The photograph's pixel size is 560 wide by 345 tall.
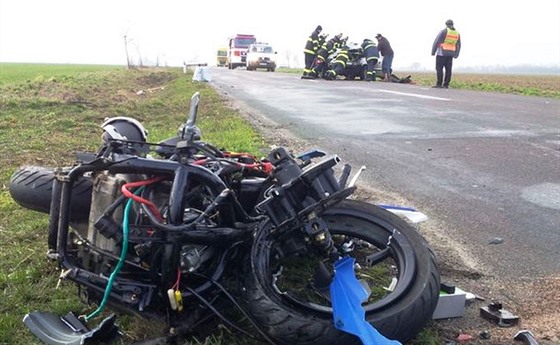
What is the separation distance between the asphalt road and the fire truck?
33050mm

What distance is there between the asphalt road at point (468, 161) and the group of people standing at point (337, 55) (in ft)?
34.6

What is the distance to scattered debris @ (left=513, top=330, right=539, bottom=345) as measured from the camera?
2.51 meters

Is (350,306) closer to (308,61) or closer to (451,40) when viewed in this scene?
(451,40)

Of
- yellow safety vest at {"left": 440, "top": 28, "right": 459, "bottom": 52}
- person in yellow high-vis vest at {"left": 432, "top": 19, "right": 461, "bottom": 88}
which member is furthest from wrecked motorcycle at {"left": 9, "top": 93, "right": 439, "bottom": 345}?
yellow safety vest at {"left": 440, "top": 28, "right": 459, "bottom": 52}

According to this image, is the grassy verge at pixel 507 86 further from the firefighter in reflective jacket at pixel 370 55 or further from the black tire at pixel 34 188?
the black tire at pixel 34 188

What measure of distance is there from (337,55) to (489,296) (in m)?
20.0

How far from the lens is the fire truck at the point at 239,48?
→ 4397 cm

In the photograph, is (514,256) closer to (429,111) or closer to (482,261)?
(482,261)

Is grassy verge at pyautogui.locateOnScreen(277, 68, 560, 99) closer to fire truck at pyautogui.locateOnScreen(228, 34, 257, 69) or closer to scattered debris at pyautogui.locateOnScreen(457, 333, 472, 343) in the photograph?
scattered debris at pyautogui.locateOnScreen(457, 333, 472, 343)

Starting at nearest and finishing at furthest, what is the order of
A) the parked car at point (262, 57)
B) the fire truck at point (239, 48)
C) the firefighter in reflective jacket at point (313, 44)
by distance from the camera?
the firefighter in reflective jacket at point (313, 44) < the parked car at point (262, 57) < the fire truck at point (239, 48)

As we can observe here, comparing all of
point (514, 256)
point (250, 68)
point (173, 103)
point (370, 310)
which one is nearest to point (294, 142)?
point (514, 256)

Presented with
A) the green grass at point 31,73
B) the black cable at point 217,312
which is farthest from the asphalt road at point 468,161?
the green grass at point 31,73

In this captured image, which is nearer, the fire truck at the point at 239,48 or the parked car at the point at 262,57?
the parked car at the point at 262,57

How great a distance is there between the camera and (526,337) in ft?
8.35
